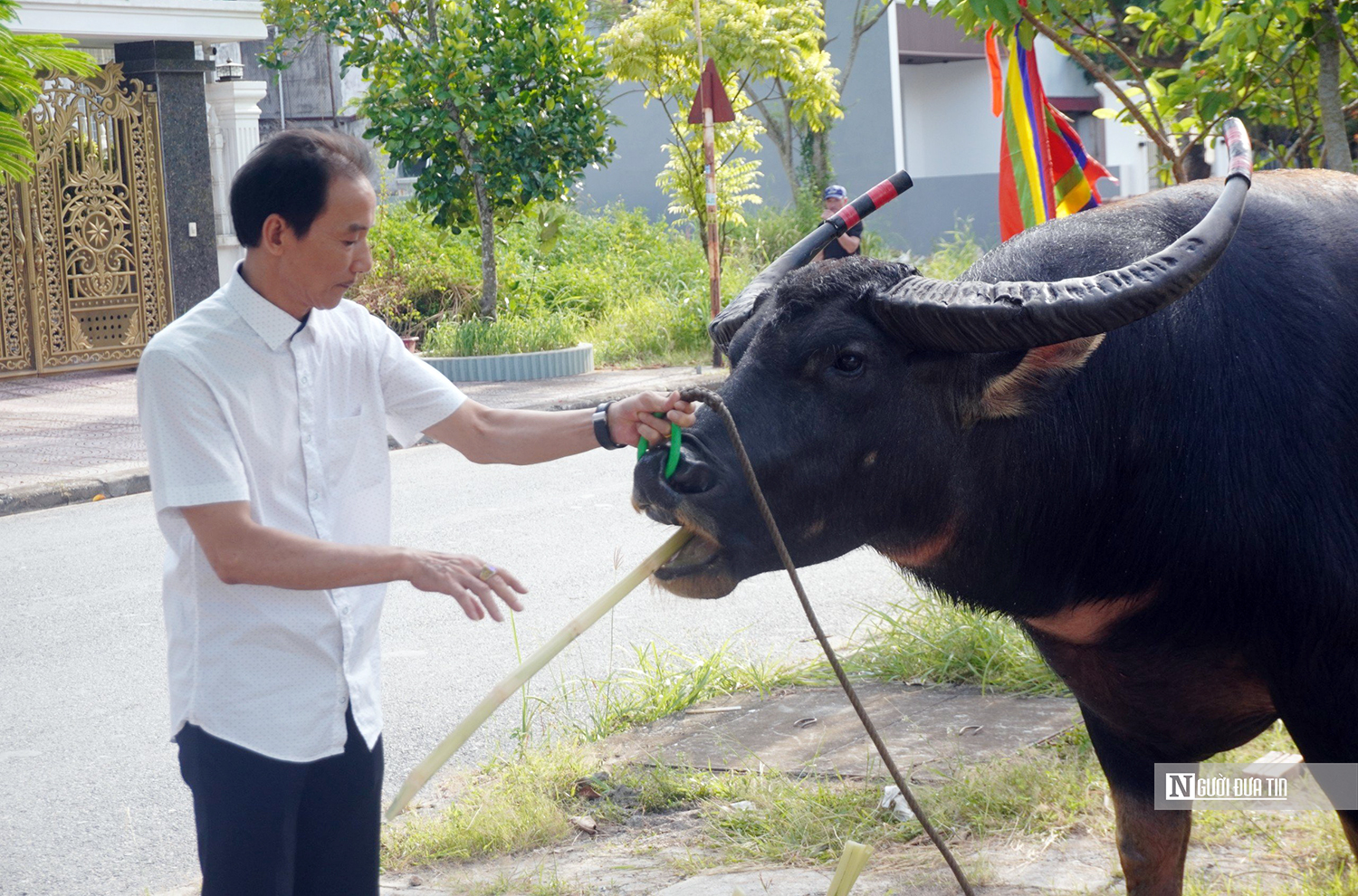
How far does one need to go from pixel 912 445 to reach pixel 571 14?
38.9 ft

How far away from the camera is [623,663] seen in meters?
5.35

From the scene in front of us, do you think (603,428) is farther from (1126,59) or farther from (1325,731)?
(1126,59)

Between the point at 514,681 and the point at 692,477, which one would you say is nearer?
the point at 514,681

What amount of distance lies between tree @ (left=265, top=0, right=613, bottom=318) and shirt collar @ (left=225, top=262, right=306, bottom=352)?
1105cm

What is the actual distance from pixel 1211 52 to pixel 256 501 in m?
5.33

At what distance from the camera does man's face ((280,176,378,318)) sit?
2389mm

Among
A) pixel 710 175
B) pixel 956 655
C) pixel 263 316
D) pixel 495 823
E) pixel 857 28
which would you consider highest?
pixel 857 28

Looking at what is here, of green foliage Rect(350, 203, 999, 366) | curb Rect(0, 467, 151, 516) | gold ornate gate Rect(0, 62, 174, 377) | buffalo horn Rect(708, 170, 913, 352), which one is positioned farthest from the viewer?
green foliage Rect(350, 203, 999, 366)

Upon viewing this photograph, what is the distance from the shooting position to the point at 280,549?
2232 millimetres

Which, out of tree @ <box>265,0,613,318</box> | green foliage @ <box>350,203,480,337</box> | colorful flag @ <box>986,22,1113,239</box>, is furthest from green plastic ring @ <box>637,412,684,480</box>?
green foliage @ <box>350,203,480,337</box>

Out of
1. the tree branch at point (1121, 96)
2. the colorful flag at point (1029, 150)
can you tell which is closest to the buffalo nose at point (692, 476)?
the colorful flag at point (1029, 150)

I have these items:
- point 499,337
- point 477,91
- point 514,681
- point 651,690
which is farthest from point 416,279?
point 514,681

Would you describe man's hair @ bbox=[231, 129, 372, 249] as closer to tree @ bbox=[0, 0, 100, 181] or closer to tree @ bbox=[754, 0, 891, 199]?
tree @ bbox=[0, 0, 100, 181]

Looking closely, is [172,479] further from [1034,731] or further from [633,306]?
Answer: [633,306]
